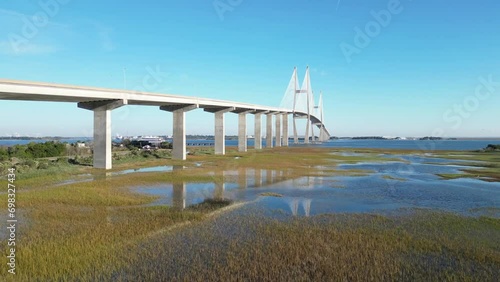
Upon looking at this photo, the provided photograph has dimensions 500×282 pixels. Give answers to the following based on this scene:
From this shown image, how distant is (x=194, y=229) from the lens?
13297 mm

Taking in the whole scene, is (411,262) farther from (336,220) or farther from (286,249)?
(336,220)

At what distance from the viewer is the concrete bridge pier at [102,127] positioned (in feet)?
123

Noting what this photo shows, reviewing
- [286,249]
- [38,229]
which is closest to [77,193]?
[38,229]

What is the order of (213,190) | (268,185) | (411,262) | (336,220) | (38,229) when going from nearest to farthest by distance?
(411,262), (38,229), (336,220), (213,190), (268,185)

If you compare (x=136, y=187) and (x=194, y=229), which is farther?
(x=136, y=187)

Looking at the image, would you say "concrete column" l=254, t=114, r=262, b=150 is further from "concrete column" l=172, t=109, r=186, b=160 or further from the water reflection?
the water reflection

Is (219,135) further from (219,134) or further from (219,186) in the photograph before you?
(219,186)

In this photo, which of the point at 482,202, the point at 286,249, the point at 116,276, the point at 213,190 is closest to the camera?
the point at 116,276

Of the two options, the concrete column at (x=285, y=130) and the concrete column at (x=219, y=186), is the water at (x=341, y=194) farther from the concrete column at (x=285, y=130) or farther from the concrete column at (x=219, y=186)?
the concrete column at (x=285, y=130)

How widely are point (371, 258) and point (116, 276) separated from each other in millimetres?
7298

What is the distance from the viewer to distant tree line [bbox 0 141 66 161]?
46594 mm

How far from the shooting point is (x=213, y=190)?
23.3m

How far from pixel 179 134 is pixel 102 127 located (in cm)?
1581

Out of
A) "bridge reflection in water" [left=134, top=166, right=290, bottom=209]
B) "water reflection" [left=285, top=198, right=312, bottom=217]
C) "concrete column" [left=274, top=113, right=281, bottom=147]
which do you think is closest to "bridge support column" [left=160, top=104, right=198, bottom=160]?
"bridge reflection in water" [left=134, top=166, right=290, bottom=209]
